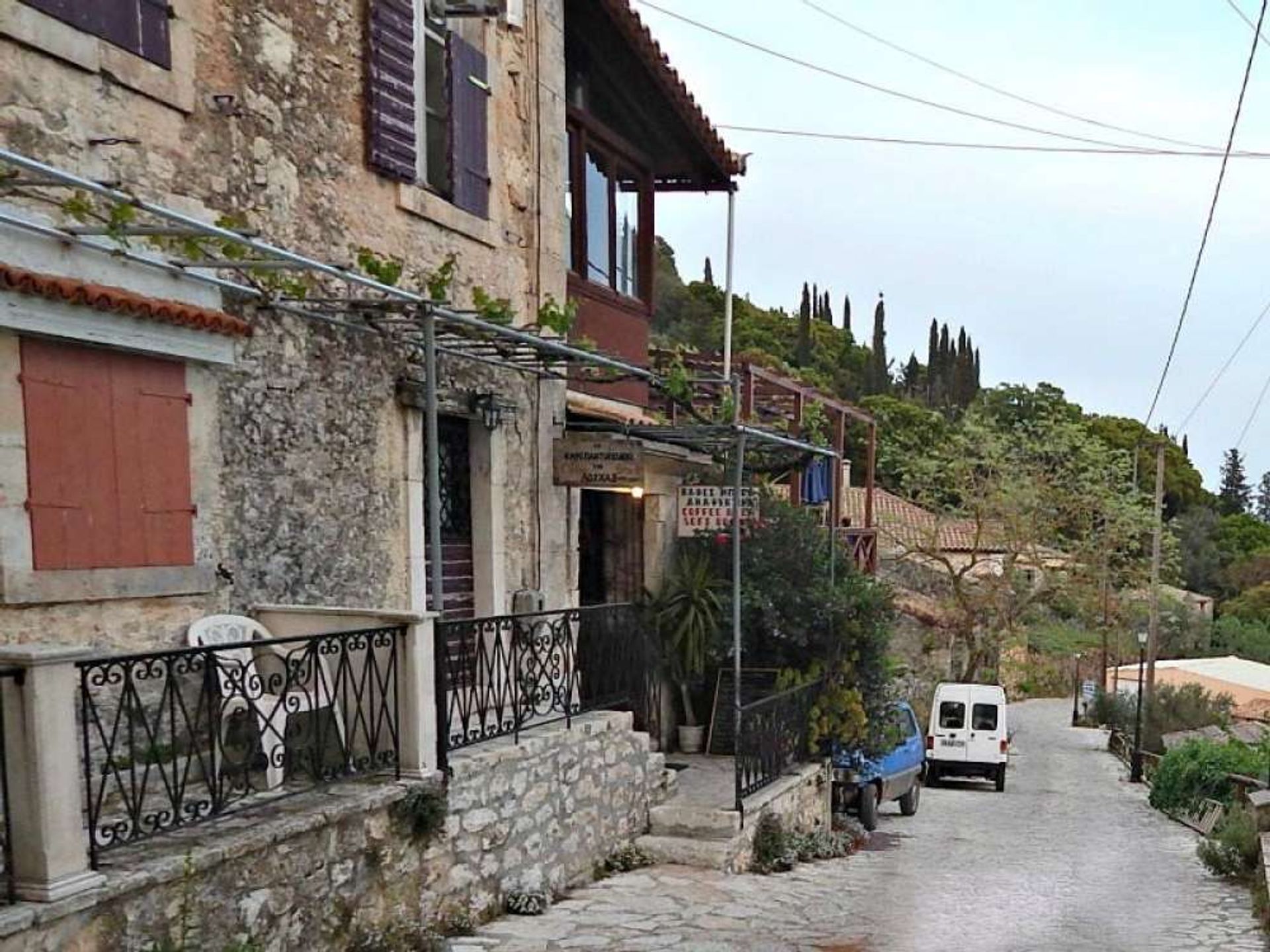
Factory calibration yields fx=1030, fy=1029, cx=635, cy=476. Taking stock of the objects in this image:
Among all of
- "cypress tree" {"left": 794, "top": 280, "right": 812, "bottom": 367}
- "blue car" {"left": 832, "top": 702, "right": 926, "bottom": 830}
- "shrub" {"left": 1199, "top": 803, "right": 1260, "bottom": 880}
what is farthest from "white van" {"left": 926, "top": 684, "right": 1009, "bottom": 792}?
"cypress tree" {"left": 794, "top": 280, "right": 812, "bottom": 367}

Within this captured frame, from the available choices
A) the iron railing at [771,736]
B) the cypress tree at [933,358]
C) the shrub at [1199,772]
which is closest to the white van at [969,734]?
the shrub at [1199,772]

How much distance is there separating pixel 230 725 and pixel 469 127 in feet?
16.1

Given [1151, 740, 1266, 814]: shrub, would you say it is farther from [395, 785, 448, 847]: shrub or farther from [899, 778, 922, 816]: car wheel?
[395, 785, 448, 847]: shrub

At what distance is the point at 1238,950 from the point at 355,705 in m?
5.48

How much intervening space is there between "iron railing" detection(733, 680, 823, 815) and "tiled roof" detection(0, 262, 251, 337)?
4934 mm

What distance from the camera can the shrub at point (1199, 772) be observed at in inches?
560

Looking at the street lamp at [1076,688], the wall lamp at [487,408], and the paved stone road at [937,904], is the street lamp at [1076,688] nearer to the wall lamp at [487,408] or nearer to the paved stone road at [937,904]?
the paved stone road at [937,904]

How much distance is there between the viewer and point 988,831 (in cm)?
1285

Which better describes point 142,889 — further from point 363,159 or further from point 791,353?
point 791,353

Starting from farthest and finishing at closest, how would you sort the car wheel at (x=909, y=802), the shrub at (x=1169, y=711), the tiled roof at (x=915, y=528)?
the tiled roof at (x=915, y=528) → the shrub at (x=1169, y=711) → the car wheel at (x=909, y=802)

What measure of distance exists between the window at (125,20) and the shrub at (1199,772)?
47.6ft

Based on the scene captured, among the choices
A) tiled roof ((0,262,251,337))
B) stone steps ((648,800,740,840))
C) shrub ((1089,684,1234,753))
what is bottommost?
shrub ((1089,684,1234,753))

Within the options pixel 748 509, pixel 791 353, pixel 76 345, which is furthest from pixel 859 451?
pixel 76 345

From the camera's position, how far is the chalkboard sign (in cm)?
1073
